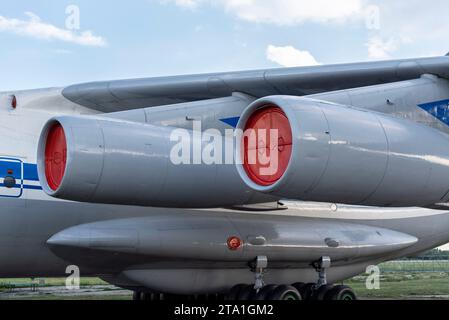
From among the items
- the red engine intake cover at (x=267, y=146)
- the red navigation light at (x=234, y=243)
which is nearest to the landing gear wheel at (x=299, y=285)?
the red navigation light at (x=234, y=243)

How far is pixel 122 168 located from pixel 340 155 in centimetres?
170

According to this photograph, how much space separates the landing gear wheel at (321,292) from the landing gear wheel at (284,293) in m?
0.28

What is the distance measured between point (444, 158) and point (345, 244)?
2.28 metres

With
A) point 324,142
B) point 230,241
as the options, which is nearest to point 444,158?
point 324,142

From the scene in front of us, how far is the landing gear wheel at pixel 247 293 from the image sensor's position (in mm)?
6391

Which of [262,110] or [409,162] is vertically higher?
[262,110]

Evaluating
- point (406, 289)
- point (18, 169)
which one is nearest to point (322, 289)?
Answer: point (18, 169)

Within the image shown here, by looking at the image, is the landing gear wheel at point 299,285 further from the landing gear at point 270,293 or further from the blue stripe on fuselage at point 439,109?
the blue stripe on fuselage at point 439,109

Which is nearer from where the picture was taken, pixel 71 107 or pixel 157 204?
pixel 157 204

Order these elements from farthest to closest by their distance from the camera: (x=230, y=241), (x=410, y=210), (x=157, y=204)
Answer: (x=410, y=210) < (x=230, y=241) < (x=157, y=204)

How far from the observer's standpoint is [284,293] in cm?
634

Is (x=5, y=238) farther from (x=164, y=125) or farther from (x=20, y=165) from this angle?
(x=164, y=125)
